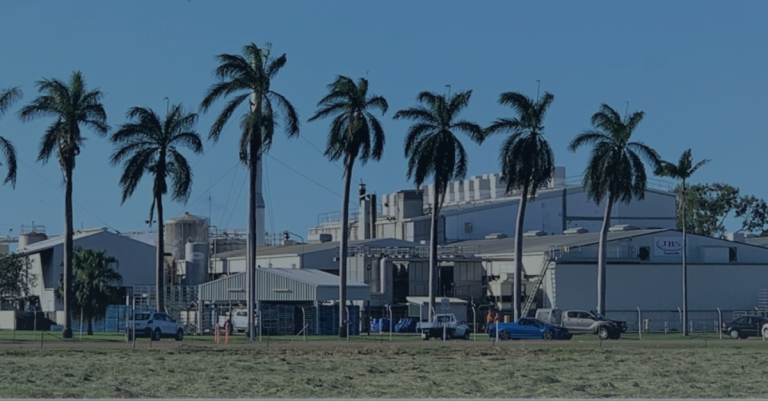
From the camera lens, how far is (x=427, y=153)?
7650 centimetres

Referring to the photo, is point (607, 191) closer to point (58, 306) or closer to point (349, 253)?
point (349, 253)

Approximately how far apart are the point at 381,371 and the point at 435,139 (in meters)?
36.5

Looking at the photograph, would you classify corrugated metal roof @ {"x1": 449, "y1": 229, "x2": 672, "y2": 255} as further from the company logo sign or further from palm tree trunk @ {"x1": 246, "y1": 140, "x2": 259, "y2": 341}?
palm tree trunk @ {"x1": 246, "y1": 140, "x2": 259, "y2": 341}

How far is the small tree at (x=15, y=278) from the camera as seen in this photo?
94744 millimetres

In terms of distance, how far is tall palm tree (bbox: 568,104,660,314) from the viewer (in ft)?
269

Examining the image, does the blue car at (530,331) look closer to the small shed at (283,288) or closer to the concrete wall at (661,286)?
the small shed at (283,288)

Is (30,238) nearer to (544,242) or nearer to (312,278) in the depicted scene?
(312,278)

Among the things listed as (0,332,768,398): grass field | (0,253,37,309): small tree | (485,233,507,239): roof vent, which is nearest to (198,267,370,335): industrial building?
(0,332,768,398): grass field

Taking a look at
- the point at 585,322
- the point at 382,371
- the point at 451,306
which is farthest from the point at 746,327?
the point at 382,371

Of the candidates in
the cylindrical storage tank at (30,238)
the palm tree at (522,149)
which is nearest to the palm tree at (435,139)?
the palm tree at (522,149)

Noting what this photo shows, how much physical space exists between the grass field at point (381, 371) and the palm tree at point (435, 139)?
18.9 m

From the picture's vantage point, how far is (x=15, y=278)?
95.7 metres

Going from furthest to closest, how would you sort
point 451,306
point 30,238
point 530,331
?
1. point 30,238
2. point 451,306
3. point 530,331

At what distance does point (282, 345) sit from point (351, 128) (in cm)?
1656
